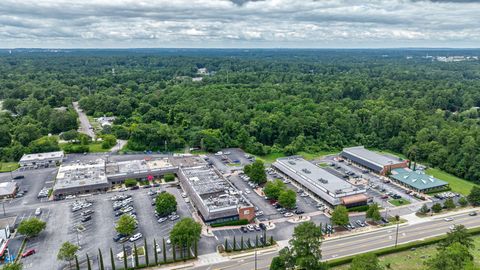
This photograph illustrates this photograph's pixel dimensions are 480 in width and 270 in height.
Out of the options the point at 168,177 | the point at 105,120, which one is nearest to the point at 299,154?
the point at 168,177

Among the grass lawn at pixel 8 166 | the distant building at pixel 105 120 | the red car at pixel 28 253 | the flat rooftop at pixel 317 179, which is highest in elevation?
the distant building at pixel 105 120

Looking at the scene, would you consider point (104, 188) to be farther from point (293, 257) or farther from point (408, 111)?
point (408, 111)

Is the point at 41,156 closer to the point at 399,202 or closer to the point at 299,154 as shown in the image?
the point at 299,154

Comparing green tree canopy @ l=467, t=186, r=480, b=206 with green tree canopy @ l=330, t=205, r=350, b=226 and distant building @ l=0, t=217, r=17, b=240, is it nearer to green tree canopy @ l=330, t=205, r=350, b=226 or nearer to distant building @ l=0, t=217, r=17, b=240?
green tree canopy @ l=330, t=205, r=350, b=226

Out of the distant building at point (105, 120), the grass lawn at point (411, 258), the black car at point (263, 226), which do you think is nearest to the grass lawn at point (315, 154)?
the black car at point (263, 226)

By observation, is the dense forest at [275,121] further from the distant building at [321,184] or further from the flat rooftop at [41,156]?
the distant building at [321,184]

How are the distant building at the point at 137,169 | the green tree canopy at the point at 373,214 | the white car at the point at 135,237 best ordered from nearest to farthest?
the white car at the point at 135,237 → the green tree canopy at the point at 373,214 → the distant building at the point at 137,169

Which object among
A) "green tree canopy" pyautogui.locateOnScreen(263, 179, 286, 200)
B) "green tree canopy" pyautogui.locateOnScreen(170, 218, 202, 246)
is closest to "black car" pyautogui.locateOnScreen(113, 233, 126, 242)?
"green tree canopy" pyautogui.locateOnScreen(170, 218, 202, 246)
